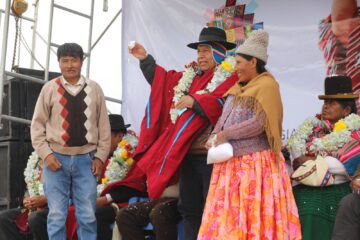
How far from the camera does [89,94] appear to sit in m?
5.22

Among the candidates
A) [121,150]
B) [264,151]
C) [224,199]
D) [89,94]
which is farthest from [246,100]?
[121,150]

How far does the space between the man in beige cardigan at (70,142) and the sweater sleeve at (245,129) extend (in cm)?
126

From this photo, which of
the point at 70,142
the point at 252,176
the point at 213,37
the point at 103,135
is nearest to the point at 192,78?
the point at 213,37

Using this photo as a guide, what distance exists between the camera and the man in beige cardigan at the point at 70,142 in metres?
5.01

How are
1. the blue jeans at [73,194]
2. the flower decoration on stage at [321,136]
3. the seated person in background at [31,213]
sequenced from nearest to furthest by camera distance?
the flower decoration on stage at [321,136]
the blue jeans at [73,194]
the seated person in background at [31,213]

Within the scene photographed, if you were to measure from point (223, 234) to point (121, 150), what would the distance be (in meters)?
1.86

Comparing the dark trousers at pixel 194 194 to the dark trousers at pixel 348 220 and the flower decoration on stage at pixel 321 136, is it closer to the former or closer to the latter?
the flower decoration on stage at pixel 321 136

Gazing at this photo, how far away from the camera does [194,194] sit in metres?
4.79

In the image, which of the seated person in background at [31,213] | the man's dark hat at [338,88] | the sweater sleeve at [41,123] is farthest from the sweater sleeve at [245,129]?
the seated person in background at [31,213]

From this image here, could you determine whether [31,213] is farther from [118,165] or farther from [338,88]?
[338,88]

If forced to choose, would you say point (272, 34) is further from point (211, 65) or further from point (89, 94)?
point (89, 94)

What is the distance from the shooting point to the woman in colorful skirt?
4.21 metres

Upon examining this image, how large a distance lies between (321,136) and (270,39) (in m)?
1.45

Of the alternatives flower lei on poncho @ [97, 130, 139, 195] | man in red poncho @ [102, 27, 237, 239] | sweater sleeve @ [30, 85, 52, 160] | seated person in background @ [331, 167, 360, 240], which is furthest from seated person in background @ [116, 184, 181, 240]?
seated person in background @ [331, 167, 360, 240]
